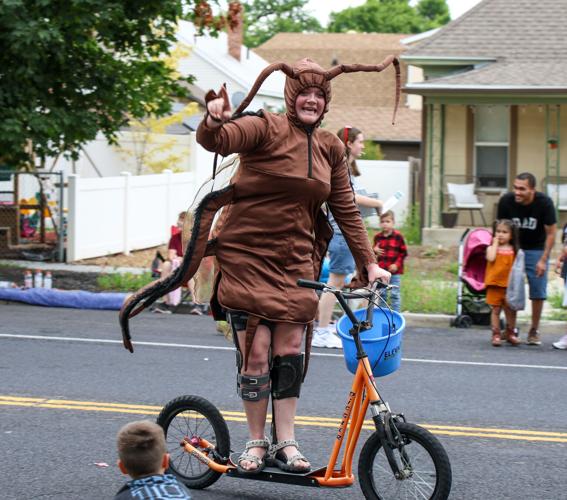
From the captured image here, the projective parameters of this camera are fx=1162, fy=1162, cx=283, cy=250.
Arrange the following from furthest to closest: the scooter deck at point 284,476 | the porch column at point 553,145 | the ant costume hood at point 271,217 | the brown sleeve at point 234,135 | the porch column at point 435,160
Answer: the porch column at point 435,160
the porch column at point 553,145
the ant costume hood at point 271,217
the scooter deck at point 284,476
the brown sleeve at point 234,135

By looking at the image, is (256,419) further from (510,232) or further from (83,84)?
(83,84)

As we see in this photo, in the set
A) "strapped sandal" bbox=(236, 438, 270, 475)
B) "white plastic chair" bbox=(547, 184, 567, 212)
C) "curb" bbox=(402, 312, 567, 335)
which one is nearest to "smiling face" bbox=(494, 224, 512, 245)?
"curb" bbox=(402, 312, 567, 335)

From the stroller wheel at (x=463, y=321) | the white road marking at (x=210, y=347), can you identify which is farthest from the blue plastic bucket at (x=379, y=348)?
the stroller wheel at (x=463, y=321)

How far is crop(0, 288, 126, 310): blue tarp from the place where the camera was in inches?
572

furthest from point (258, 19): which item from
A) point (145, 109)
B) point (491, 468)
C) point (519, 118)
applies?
point (491, 468)

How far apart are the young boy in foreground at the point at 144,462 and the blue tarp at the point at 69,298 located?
33.5 ft

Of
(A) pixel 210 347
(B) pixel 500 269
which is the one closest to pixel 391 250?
(B) pixel 500 269

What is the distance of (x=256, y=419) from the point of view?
230 inches

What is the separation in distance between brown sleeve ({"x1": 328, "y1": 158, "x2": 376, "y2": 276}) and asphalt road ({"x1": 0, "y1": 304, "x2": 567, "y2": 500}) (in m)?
1.26

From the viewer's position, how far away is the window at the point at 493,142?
75.9 feet

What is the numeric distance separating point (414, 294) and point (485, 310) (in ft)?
5.61

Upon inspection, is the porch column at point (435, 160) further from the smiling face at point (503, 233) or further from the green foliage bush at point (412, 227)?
A: the smiling face at point (503, 233)

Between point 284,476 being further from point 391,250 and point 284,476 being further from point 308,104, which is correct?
point 391,250

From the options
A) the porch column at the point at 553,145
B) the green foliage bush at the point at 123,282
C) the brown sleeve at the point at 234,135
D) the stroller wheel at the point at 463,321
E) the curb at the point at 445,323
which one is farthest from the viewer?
the porch column at the point at 553,145
